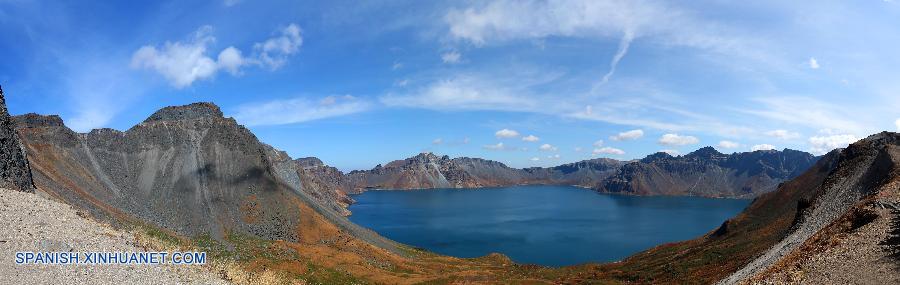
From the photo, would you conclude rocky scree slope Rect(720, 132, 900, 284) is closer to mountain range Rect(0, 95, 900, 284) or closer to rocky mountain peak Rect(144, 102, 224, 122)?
mountain range Rect(0, 95, 900, 284)

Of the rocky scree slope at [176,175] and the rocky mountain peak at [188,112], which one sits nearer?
the rocky scree slope at [176,175]

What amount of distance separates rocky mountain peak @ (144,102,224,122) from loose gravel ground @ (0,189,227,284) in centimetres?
10187

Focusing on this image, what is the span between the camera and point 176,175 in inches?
3952

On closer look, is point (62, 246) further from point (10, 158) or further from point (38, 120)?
point (38, 120)

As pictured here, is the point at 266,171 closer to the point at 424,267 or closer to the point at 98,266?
the point at 424,267

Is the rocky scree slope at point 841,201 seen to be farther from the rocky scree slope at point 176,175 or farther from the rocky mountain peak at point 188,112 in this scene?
the rocky mountain peak at point 188,112

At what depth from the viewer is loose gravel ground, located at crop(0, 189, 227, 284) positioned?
711 inches

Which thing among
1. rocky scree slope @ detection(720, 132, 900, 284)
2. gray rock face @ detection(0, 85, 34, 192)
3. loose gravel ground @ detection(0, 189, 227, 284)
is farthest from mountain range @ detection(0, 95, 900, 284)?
loose gravel ground @ detection(0, 189, 227, 284)

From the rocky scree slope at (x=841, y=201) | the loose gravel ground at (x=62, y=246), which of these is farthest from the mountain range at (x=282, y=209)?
the loose gravel ground at (x=62, y=246)

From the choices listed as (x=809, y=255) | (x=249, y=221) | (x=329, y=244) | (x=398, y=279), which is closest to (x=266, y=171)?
(x=249, y=221)

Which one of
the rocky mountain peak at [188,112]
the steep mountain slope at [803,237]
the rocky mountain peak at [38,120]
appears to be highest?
the rocky mountain peak at [188,112]

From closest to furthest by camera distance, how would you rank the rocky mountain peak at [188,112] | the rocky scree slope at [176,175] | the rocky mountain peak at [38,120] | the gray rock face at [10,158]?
the gray rock face at [10,158]
the rocky scree slope at [176,175]
the rocky mountain peak at [38,120]
the rocky mountain peak at [188,112]

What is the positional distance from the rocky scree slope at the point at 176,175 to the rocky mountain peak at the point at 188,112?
0.36 metres

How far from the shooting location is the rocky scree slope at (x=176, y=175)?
82188mm
